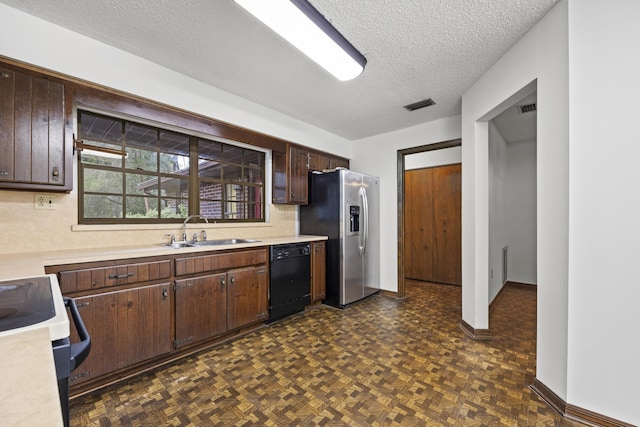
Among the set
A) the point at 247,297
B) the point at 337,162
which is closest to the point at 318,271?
the point at 247,297

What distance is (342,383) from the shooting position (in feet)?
6.33

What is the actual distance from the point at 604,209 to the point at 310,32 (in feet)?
6.67

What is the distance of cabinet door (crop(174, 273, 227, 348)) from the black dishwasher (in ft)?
1.95

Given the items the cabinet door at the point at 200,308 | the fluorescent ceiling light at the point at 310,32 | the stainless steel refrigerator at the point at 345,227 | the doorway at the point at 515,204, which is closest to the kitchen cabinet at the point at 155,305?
the cabinet door at the point at 200,308

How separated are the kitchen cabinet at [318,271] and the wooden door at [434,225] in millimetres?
2272

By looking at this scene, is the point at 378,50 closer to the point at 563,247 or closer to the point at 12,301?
the point at 563,247

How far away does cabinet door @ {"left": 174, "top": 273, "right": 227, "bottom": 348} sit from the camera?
7.38ft

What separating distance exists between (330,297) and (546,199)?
8.61ft

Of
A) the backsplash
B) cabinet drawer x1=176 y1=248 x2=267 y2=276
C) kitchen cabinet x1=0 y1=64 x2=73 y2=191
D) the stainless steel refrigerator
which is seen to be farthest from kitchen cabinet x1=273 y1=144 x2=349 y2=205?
kitchen cabinet x1=0 y1=64 x2=73 y2=191

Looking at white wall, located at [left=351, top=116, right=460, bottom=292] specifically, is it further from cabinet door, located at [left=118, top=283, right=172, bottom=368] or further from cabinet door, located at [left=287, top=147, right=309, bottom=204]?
cabinet door, located at [left=118, top=283, right=172, bottom=368]

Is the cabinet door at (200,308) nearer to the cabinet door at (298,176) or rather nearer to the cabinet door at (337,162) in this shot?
the cabinet door at (298,176)

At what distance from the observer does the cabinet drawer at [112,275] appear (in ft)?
5.76

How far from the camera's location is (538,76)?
1894 mm

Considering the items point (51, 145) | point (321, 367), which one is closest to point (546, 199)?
point (321, 367)
